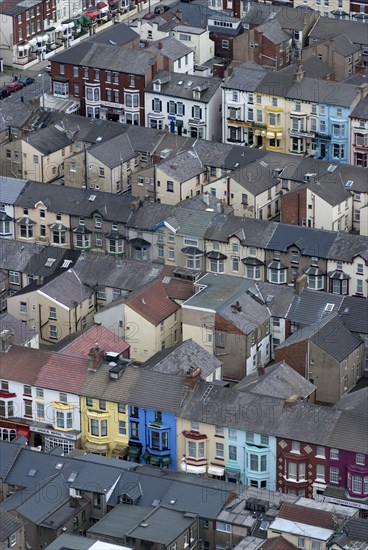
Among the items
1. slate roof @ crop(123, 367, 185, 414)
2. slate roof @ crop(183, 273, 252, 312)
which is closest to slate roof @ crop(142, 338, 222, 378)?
slate roof @ crop(123, 367, 185, 414)

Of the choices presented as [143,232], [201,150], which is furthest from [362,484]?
[201,150]

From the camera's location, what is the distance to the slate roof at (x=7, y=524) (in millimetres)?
137875

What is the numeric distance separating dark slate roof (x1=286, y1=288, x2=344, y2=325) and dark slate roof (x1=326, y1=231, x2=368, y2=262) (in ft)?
20.3

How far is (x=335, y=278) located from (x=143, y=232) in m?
18.6

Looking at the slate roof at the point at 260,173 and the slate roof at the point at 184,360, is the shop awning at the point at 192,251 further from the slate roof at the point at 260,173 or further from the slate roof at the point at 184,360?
the slate roof at the point at 184,360

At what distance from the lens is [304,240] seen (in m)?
177

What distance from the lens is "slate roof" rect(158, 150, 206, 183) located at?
7559 inches

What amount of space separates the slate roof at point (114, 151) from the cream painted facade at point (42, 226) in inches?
433

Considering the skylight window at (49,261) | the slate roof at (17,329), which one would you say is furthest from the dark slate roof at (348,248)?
the slate roof at (17,329)

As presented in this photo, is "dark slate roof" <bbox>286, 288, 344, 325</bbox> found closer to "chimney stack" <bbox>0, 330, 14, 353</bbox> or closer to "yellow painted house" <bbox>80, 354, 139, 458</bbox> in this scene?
"yellow painted house" <bbox>80, 354, 139, 458</bbox>

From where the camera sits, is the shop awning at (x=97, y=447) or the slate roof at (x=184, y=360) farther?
the slate roof at (x=184, y=360)

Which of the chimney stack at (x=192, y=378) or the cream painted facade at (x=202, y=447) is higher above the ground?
the chimney stack at (x=192, y=378)

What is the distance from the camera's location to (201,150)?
196000mm

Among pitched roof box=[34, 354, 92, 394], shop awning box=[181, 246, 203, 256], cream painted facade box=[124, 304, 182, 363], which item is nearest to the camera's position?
pitched roof box=[34, 354, 92, 394]
